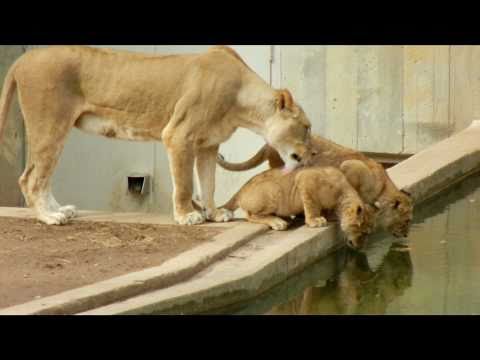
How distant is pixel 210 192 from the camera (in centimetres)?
960

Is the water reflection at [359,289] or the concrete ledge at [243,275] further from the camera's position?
the water reflection at [359,289]

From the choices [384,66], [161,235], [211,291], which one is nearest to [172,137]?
[161,235]

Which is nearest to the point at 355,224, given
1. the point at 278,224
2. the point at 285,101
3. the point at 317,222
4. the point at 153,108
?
the point at 317,222

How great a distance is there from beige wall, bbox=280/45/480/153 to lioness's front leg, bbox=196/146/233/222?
14.4 feet

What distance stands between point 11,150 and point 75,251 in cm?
585

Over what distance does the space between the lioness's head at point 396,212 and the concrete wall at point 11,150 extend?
6.08 meters

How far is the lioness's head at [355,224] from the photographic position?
8.77 m

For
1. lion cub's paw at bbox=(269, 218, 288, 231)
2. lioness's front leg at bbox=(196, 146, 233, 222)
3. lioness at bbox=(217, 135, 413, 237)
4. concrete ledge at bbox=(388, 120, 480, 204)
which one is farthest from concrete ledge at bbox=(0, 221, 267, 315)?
concrete ledge at bbox=(388, 120, 480, 204)

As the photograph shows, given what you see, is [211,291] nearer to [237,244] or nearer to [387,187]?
[237,244]

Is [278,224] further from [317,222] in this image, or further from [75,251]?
[75,251]

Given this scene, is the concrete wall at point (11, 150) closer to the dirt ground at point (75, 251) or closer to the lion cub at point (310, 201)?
the dirt ground at point (75, 251)

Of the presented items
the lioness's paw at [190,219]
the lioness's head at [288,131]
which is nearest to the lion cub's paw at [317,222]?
the lioness's head at [288,131]

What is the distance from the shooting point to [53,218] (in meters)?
9.30

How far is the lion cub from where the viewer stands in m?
8.84
